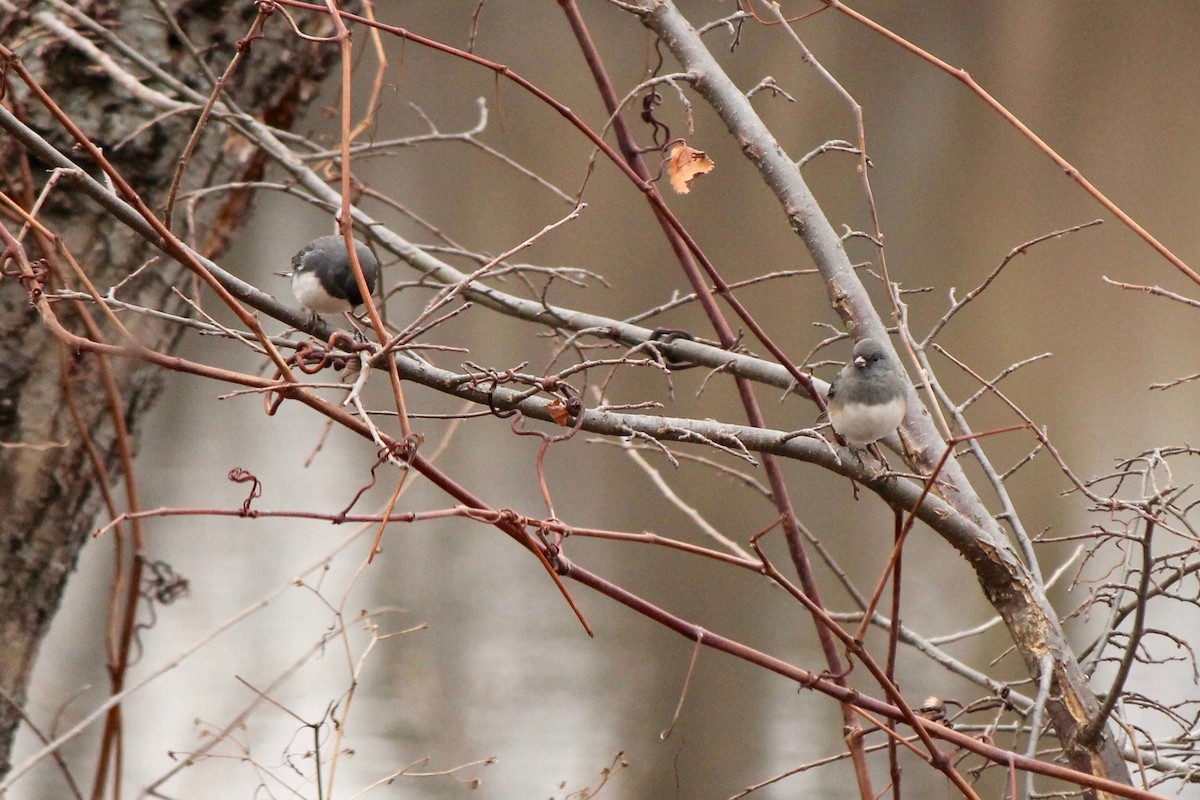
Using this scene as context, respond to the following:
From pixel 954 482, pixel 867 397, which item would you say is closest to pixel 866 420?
pixel 867 397

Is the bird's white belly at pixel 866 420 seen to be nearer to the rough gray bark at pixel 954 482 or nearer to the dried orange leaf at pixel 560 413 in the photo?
the rough gray bark at pixel 954 482

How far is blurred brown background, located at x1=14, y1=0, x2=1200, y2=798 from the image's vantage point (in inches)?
195

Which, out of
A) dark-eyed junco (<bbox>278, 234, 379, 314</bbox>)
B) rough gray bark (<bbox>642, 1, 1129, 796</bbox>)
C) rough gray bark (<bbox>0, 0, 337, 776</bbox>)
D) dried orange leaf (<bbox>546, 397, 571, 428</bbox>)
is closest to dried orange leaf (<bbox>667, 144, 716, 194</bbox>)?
rough gray bark (<bbox>642, 1, 1129, 796</bbox>)

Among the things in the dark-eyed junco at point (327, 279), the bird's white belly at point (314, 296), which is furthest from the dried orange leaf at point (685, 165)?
the bird's white belly at point (314, 296)

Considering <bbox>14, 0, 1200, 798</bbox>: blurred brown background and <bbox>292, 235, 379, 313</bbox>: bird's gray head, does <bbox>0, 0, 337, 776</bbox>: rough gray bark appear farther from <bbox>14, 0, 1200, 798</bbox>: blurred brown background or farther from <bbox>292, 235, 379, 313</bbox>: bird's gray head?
<bbox>14, 0, 1200, 798</bbox>: blurred brown background

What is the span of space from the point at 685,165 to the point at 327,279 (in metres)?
0.85

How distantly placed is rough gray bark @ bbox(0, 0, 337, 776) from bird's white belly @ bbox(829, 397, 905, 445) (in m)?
1.18

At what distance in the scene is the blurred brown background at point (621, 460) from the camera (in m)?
4.95

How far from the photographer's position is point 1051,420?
7062mm

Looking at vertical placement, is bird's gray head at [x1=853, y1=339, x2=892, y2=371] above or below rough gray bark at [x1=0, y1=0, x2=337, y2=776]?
below

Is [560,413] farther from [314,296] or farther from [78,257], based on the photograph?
[78,257]

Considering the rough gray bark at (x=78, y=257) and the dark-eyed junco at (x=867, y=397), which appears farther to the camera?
the rough gray bark at (x=78, y=257)

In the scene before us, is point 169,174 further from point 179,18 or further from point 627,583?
point 627,583

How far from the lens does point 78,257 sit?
6.95 ft
